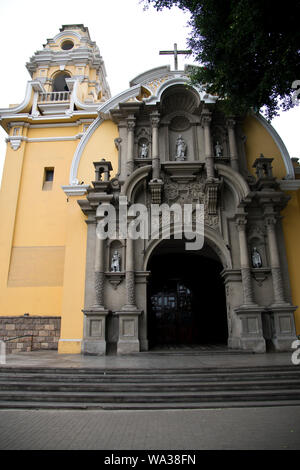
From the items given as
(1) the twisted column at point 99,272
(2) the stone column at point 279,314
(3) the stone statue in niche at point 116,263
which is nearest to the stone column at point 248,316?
(2) the stone column at point 279,314

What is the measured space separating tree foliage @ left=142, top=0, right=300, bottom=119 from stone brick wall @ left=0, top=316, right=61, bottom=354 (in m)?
9.70

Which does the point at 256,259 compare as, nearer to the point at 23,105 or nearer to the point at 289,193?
the point at 289,193

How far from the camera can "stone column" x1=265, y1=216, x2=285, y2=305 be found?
36.5ft

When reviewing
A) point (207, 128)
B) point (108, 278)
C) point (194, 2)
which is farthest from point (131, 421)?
point (207, 128)

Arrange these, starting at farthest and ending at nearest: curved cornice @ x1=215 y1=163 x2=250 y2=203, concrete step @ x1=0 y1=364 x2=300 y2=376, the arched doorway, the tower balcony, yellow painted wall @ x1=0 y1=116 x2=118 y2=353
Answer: the tower balcony, the arched doorway, yellow painted wall @ x1=0 y1=116 x2=118 y2=353, curved cornice @ x1=215 y1=163 x2=250 y2=203, concrete step @ x1=0 y1=364 x2=300 y2=376

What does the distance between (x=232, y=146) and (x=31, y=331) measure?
404 inches

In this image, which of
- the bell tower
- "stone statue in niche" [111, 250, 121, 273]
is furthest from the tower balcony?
"stone statue in niche" [111, 250, 121, 273]

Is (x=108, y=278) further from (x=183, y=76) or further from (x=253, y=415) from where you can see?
(x=183, y=76)

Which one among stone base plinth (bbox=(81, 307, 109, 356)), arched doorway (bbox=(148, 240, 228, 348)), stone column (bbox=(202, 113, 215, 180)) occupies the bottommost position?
stone base plinth (bbox=(81, 307, 109, 356))

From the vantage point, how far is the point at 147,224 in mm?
12211

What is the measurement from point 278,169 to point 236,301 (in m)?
5.42

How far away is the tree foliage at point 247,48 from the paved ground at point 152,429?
6.40m

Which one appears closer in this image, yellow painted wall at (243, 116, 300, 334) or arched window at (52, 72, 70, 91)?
yellow painted wall at (243, 116, 300, 334)

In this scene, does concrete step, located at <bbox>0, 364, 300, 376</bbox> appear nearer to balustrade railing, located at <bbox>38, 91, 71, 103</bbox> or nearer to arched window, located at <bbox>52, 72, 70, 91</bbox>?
balustrade railing, located at <bbox>38, 91, 71, 103</bbox>
